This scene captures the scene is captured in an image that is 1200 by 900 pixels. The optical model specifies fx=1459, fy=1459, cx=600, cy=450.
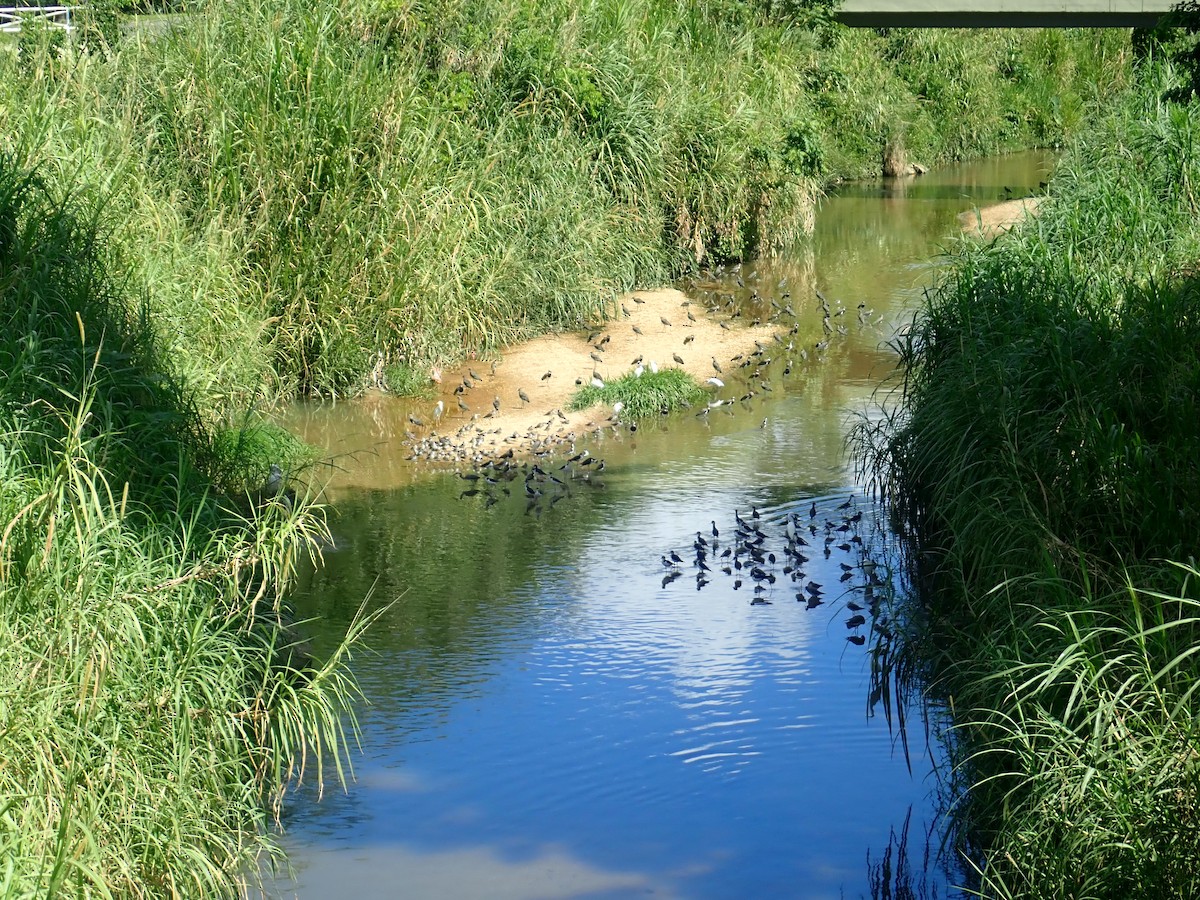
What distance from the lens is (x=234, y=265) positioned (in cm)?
1097

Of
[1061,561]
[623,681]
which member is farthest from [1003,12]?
[1061,561]

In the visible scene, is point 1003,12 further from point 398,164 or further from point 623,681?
point 623,681

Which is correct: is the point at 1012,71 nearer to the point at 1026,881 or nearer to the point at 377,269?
the point at 377,269

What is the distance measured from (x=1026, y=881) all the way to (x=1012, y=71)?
30944 mm

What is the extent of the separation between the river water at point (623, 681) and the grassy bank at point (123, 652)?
66 centimetres

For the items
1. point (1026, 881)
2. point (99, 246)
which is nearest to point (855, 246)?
point (99, 246)

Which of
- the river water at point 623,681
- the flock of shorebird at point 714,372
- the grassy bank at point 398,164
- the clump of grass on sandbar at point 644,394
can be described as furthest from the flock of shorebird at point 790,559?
the grassy bank at point 398,164

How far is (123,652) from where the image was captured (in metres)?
4.66

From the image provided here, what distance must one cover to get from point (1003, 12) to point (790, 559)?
1674 centimetres

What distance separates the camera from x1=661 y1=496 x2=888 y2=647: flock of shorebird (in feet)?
26.5

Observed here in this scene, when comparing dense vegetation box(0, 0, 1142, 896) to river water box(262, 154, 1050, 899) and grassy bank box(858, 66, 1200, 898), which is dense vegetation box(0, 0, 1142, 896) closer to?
river water box(262, 154, 1050, 899)

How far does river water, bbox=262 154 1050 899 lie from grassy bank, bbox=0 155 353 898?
2.16 ft

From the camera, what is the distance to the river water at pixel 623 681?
5.64 metres

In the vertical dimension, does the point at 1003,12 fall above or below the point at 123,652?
above
